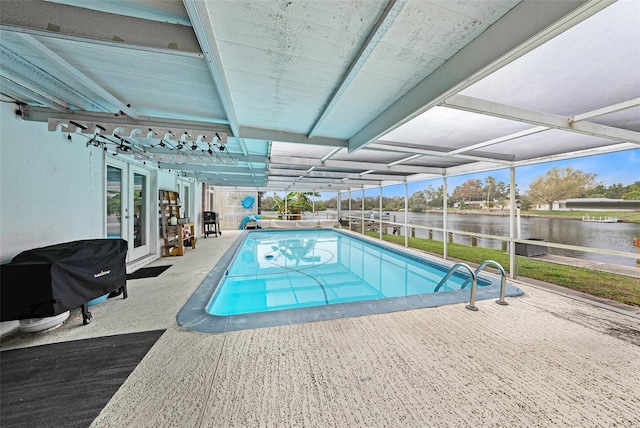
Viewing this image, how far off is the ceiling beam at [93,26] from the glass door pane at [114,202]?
3.16 m

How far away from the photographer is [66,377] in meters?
1.64

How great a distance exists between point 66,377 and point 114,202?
3.11 m

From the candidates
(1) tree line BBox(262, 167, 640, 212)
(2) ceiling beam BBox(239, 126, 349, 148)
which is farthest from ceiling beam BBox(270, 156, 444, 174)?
(2) ceiling beam BBox(239, 126, 349, 148)

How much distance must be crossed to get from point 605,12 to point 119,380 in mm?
3920

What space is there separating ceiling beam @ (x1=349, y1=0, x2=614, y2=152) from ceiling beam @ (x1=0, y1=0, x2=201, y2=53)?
1.76m

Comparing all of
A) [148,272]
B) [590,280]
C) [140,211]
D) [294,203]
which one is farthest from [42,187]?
[294,203]

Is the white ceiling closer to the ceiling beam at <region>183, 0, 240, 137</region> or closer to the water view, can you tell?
the ceiling beam at <region>183, 0, 240, 137</region>

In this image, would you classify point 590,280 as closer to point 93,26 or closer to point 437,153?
point 437,153

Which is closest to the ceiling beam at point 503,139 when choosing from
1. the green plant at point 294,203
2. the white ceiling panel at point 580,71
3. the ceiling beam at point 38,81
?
the white ceiling panel at point 580,71

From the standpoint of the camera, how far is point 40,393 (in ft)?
4.92

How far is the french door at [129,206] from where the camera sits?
3.76 metres

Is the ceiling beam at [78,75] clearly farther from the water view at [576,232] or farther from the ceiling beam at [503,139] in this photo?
the water view at [576,232]

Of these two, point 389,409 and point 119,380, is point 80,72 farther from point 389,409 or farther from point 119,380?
point 389,409

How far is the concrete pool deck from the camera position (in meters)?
1.36
